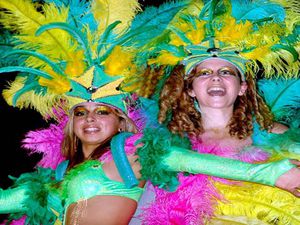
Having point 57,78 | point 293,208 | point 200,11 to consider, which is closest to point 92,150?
point 57,78

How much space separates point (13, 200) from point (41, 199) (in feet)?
0.57

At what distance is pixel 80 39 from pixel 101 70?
0.22 metres

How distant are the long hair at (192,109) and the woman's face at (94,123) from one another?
0.30 meters

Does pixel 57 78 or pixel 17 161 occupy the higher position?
pixel 57 78

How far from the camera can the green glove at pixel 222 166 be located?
92.5 inches

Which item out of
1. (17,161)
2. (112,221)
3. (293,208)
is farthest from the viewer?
(17,161)

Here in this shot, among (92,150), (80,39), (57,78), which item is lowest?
(92,150)

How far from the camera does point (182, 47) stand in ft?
9.76

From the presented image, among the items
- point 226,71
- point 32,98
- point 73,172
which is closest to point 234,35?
point 226,71

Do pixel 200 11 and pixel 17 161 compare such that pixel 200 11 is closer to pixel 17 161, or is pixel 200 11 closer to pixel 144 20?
pixel 144 20

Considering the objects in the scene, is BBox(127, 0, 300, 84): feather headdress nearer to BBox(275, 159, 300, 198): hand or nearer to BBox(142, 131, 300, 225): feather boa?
BBox(142, 131, 300, 225): feather boa

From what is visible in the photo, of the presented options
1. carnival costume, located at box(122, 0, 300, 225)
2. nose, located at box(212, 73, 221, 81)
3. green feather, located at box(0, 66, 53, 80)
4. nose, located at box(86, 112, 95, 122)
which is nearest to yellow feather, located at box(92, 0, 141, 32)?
carnival costume, located at box(122, 0, 300, 225)

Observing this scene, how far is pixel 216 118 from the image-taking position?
9.95ft

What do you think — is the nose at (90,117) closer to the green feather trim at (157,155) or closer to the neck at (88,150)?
the neck at (88,150)
